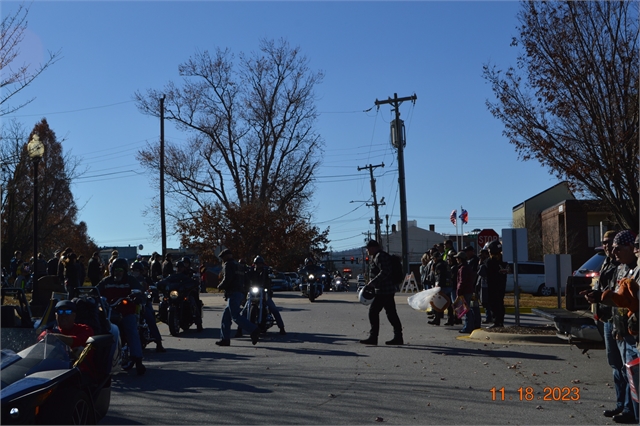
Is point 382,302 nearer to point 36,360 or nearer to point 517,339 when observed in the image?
point 517,339

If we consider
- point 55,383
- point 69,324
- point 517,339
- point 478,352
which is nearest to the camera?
point 55,383

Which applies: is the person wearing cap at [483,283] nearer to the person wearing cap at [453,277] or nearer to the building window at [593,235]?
the person wearing cap at [453,277]

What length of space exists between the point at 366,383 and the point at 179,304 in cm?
852

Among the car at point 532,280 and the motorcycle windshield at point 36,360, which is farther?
the car at point 532,280

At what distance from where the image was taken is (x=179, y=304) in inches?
699

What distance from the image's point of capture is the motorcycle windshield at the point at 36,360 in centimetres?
646

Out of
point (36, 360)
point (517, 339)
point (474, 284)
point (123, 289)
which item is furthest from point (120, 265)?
point (474, 284)

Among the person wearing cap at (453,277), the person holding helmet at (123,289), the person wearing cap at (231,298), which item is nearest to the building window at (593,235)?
the person wearing cap at (453,277)

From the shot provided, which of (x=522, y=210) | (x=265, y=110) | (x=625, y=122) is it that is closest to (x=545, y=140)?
(x=625, y=122)

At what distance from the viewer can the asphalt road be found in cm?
806

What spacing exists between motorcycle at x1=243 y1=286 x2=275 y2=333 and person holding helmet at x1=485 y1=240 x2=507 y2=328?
15.7ft

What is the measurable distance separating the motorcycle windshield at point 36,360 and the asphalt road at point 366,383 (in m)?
1.10

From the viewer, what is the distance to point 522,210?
277 ft
